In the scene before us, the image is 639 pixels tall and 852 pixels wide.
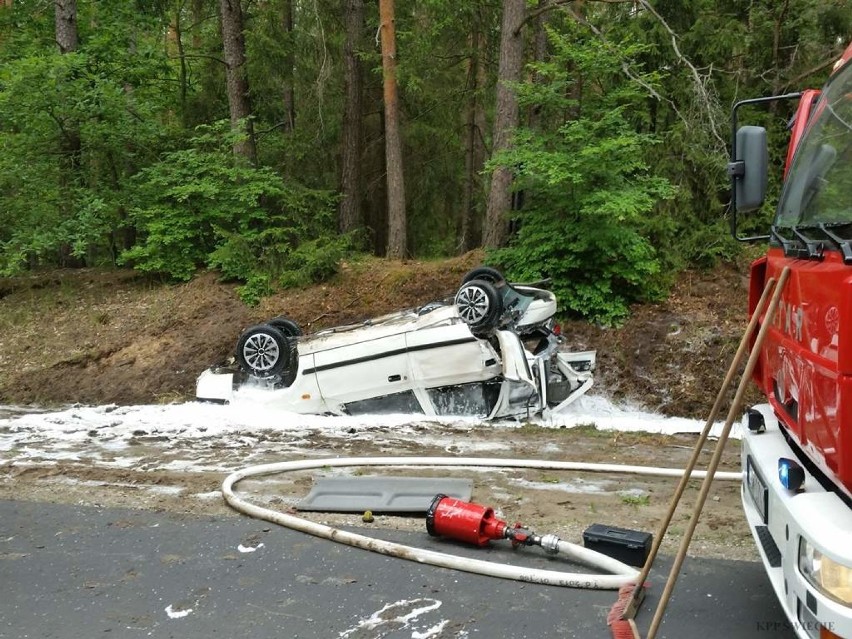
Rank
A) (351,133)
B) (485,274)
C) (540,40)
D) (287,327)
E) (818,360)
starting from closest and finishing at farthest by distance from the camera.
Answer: (818,360), (485,274), (287,327), (540,40), (351,133)

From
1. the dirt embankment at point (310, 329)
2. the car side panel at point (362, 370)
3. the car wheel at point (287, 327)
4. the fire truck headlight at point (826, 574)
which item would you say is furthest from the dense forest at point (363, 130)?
the fire truck headlight at point (826, 574)

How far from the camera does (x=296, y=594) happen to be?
398 centimetres

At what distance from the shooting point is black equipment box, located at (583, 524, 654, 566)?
4.12m

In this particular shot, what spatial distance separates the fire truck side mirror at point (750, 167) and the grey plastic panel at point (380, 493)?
296cm

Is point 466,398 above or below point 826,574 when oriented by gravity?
below

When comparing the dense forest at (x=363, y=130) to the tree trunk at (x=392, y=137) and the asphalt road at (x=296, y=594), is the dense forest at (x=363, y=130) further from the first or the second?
the asphalt road at (x=296, y=594)

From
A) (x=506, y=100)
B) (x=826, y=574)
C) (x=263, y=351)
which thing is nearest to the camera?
(x=826, y=574)

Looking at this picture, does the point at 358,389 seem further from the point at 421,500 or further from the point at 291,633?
the point at 291,633

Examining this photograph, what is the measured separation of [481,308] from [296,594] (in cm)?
522

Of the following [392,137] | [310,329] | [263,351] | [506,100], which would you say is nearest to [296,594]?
[263,351]

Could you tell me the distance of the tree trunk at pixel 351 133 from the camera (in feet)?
58.1

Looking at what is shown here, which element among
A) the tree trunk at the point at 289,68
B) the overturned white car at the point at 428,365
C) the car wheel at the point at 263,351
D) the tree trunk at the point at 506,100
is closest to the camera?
the overturned white car at the point at 428,365

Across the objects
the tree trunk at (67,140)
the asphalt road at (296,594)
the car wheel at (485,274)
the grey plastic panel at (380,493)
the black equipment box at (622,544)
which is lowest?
the grey plastic panel at (380,493)

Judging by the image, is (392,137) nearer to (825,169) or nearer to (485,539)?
(485,539)
